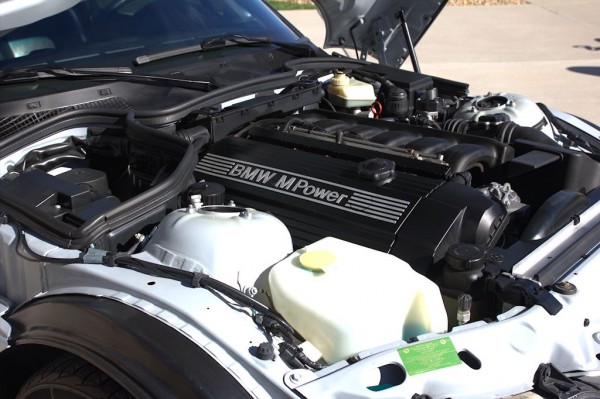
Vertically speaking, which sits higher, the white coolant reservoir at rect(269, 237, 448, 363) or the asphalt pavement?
the white coolant reservoir at rect(269, 237, 448, 363)

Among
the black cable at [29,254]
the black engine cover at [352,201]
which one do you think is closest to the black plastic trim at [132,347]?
the black cable at [29,254]

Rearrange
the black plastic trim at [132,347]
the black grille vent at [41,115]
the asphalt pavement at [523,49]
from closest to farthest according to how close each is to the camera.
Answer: the black plastic trim at [132,347], the black grille vent at [41,115], the asphalt pavement at [523,49]

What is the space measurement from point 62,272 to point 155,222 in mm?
411

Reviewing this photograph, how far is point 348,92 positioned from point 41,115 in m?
1.53

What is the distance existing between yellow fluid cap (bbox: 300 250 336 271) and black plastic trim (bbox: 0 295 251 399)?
468mm

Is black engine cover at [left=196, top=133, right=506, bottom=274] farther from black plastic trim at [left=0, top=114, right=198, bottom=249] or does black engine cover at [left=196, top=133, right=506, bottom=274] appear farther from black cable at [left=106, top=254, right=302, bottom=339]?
black cable at [left=106, top=254, right=302, bottom=339]

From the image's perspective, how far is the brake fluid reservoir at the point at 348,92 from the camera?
148 inches

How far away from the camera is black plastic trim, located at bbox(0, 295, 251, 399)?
191 cm

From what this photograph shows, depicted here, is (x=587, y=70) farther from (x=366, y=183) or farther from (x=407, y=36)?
(x=366, y=183)

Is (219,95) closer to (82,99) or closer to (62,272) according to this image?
(82,99)

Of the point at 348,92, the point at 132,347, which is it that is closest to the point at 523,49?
the point at 348,92

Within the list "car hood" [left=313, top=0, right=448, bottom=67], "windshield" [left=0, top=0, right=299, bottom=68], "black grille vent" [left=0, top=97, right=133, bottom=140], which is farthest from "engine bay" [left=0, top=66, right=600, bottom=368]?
"car hood" [left=313, top=0, right=448, bottom=67]

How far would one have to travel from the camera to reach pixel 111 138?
3150 millimetres

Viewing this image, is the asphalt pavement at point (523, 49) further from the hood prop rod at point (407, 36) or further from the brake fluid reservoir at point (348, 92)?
the brake fluid reservoir at point (348, 92)
